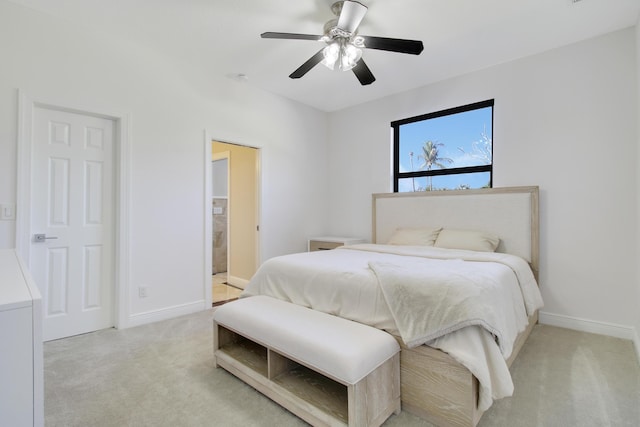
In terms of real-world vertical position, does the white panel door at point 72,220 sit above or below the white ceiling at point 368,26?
below

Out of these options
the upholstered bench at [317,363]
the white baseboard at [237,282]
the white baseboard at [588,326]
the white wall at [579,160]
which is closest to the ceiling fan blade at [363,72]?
the white wall at [579,160]

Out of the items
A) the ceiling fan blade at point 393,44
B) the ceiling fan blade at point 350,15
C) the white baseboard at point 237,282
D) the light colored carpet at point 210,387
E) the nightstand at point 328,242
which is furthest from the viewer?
the white baseboard at point 237,282

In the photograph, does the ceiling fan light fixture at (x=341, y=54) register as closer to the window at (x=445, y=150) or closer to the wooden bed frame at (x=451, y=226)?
the window at (x=445, y=150)

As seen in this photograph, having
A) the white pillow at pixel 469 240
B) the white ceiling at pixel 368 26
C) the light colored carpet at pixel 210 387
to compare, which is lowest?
the light colored carpet at pixel 210 387

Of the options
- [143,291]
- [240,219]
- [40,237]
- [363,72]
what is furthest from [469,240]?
[40,237]

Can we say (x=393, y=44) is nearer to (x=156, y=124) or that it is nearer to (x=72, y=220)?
(x=156, y=124)

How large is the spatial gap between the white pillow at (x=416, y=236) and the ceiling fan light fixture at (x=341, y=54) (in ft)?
6.21

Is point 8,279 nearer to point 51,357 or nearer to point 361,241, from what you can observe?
point 51,357

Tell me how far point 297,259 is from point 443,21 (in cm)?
224

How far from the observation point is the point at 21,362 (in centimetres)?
81

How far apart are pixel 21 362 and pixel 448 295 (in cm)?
161

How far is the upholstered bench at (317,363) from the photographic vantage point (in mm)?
1432

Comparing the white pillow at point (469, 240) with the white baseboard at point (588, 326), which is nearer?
the white baseboard at point (588, 326)

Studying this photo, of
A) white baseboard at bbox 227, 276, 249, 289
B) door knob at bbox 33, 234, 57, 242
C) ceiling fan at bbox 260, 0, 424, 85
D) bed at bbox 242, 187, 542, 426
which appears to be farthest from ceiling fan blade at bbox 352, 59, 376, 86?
white baseboard at bbox 227, 276, 249, 289
